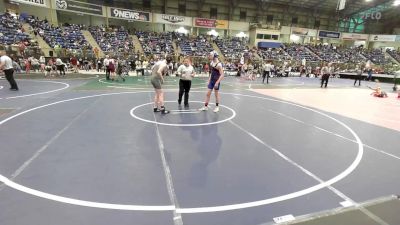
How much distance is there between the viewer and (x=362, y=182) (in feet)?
13.5

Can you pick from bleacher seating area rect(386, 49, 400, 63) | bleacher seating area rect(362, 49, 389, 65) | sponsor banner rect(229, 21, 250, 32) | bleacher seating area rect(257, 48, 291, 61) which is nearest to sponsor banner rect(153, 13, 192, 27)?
sponsor banner rect(229, 21, 250, 32)

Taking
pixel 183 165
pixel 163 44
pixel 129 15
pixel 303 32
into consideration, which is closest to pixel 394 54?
pixel 303 32

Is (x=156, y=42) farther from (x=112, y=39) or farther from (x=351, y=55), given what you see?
(x=351, y=55)

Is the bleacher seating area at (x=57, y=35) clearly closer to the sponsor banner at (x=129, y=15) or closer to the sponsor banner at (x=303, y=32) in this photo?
the sponsor banner at (x=129, y=15)

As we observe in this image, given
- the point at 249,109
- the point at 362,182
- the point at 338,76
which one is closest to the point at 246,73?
the point at 338,76

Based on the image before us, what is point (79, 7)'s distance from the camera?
100ft

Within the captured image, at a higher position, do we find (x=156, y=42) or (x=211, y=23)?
(x=211, y=23)

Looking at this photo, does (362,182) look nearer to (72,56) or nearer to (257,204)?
(257,204)

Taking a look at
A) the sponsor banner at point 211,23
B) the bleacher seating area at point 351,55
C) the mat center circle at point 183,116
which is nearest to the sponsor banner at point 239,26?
the sponsor banner at point 211,23

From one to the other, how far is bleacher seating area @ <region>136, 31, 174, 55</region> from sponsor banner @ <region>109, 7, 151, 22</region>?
2089 mm

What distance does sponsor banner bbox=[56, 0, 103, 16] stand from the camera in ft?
95.9

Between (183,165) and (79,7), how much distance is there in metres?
32.2

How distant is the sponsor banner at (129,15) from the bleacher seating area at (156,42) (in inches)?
82.2

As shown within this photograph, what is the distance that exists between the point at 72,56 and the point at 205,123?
850 inches
